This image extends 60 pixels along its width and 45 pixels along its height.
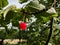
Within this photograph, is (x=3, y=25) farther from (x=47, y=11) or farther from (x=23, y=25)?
(x=47, y=11)

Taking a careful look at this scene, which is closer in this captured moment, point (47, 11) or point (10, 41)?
point (47, 11)

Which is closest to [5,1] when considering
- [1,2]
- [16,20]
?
[1,2]

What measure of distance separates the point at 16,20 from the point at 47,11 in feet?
0.69

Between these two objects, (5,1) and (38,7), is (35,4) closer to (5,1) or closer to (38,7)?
(38,7)

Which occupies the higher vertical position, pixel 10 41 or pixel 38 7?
pixel 38 7

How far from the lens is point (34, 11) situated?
66cm

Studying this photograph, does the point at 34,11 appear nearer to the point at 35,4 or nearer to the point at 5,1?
the point at 35,4

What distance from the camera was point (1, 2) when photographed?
29.1 inches

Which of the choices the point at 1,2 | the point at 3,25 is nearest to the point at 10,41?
the point at 3,25

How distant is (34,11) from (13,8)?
73mm

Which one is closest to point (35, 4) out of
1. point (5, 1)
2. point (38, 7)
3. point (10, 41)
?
point (38, 7)

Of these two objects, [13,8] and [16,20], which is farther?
[16,20]

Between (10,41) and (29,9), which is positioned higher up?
(29,9)

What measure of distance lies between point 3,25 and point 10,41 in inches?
2.9
